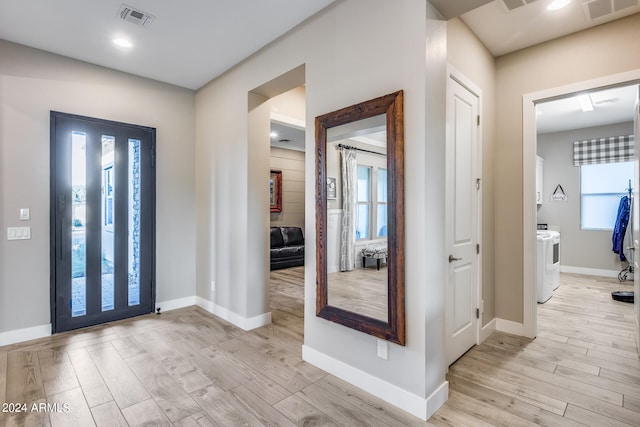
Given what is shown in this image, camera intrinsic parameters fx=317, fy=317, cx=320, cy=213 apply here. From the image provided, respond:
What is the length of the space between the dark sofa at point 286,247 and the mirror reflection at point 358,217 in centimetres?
444

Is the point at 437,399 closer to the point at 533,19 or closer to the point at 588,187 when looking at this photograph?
the point at 533,19

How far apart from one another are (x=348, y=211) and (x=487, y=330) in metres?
1.99

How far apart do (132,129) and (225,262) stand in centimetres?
190

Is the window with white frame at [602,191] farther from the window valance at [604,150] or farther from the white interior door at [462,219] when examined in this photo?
the white interior door at [462,219]

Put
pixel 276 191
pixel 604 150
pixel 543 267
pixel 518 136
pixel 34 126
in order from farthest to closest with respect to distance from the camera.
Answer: pixel 276 191
pixel 604 150
pixel 543 267
pixel 518 136
pixel 34 126

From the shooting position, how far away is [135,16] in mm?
2602

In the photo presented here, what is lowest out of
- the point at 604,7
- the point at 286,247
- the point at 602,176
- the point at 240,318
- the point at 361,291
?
the point at 240,318

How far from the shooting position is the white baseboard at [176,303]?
395 centimetres

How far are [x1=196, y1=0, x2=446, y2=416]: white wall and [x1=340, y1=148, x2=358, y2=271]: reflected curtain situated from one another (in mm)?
264

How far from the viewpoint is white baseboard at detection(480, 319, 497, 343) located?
3.03m

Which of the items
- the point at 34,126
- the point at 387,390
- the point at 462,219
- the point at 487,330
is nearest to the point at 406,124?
the point at 462,219

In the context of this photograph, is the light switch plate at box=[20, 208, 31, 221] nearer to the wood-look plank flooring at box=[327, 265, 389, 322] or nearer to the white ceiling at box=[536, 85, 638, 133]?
the wood-look plank flooring at box=[327, 265, 389, 322]

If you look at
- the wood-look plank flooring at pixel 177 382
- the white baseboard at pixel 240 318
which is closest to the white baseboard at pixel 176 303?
the white baseboard at pixel 240 318

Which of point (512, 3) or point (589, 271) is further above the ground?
point (512, 3)
